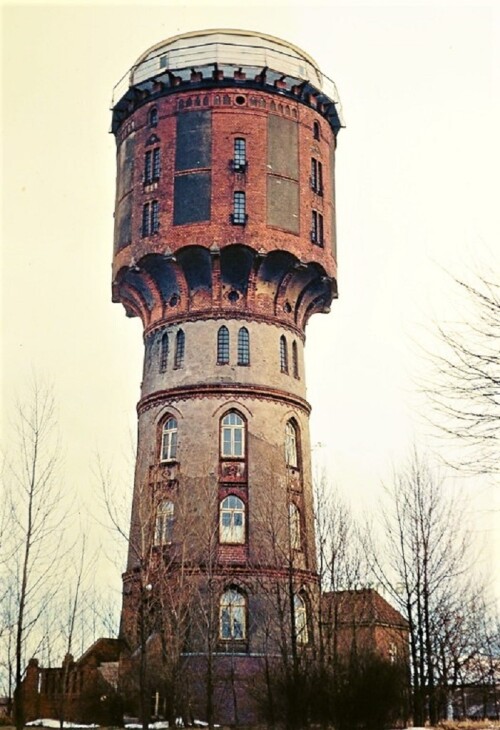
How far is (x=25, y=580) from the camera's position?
18.3 m

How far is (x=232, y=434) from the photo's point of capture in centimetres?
3167

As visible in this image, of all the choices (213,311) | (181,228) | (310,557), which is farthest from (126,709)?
(181,228)

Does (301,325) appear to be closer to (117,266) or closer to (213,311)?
(213,311)

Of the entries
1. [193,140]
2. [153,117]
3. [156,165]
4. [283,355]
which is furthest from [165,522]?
[153,117]

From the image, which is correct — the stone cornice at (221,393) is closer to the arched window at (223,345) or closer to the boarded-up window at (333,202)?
the arched window at (223,345)

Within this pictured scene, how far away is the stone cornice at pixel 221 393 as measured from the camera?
31.6 m

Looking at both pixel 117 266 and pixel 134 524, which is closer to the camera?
pixel 134 524

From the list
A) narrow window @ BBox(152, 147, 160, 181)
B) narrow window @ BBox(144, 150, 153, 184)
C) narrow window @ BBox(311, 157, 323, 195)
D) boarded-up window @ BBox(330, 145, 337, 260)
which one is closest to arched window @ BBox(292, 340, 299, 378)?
boarded-up window @ BBox(330, 145, 337, 260)

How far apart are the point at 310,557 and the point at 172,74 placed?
54.2 feet

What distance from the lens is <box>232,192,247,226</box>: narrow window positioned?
105 feet

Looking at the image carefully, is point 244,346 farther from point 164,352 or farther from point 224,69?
point 224,69

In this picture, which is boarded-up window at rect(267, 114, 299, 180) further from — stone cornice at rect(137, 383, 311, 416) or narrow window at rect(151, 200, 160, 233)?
stone cornice at rect(137, 383, 311, 416)

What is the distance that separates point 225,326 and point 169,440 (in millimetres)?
4081

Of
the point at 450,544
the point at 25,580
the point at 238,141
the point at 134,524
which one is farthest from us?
the point at 238,141
